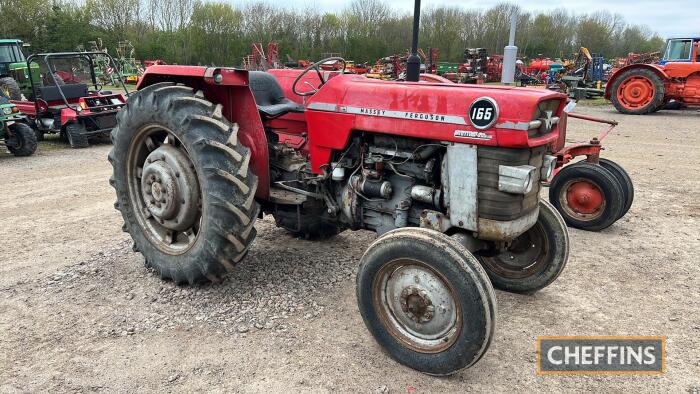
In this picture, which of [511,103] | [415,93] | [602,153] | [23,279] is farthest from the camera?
[602,153]

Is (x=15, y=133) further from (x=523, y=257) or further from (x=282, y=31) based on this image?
(x=282, y=31)

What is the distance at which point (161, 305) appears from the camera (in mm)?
3340

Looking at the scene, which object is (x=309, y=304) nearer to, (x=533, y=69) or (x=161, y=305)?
(x=161, y=305)

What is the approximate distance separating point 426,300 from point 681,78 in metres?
14.3

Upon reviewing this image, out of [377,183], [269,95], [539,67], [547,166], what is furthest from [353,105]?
[539,67]

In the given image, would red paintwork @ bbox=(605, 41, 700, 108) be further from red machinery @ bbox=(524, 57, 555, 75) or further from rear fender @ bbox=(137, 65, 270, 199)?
rear fender @ bbox=(137, 65, 270, 199)

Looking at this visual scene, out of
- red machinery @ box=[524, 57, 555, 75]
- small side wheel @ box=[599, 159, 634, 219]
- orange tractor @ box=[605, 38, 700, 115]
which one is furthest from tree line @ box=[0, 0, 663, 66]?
small side wheel @ box=[599, 159, 634, 219]

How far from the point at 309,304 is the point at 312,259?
78 centimetres

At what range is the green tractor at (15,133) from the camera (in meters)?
8.83

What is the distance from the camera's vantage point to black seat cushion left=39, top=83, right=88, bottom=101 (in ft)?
33.4

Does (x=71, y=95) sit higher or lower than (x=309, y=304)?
higher

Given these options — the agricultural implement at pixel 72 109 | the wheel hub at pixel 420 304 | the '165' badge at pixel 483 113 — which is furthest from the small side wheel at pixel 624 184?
the agricultural implement at pixel 72 109

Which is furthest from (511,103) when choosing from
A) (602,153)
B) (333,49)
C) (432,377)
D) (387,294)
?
(333,49)

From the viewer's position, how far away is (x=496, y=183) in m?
2.71
